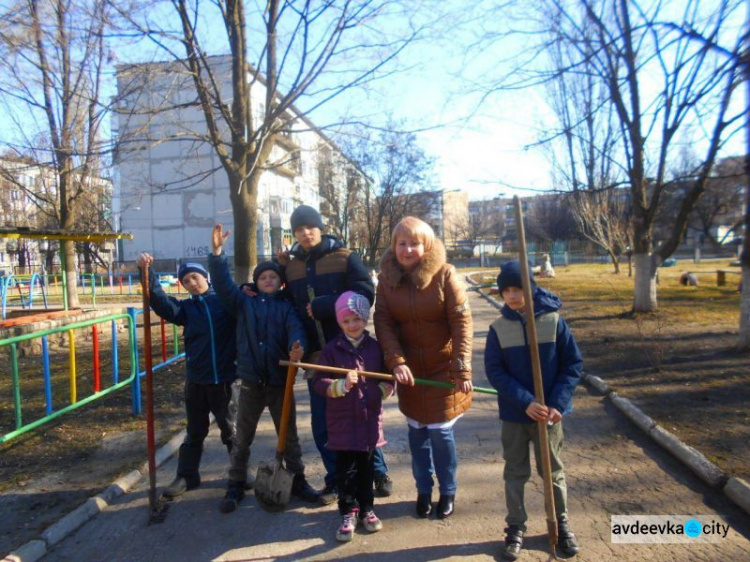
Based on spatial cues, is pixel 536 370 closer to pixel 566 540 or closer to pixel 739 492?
pixel 566 540

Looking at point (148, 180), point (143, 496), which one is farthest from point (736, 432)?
point (148, 180)

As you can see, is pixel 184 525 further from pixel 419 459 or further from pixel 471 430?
pixel 471 430

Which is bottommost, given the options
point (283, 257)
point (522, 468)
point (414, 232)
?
point (522, 468)

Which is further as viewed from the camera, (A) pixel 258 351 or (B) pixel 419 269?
(A) pixel 258 351

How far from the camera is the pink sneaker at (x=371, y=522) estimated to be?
320 centimetres

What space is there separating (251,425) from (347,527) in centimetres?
97

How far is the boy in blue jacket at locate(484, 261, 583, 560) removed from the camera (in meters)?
2.94

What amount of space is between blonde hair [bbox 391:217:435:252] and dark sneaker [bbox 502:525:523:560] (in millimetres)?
1662

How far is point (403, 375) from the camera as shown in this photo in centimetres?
307

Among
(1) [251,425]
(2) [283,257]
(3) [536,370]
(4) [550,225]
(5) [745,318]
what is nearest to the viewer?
(3) [536,370]

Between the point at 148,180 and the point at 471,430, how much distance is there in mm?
7357

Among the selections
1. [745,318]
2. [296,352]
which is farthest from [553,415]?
[745,318]

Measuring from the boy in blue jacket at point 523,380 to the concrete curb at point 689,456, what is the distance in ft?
4.46

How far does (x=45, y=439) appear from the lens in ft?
16.5
